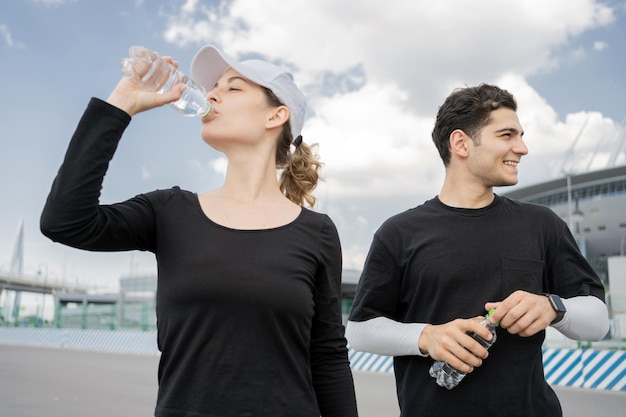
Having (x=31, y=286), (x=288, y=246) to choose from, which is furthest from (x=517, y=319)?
(x=31, y=286)

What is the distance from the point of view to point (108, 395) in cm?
1032

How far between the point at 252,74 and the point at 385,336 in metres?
1.22

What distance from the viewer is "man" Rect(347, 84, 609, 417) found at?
269cm

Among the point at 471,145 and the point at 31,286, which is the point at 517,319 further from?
the point at 31,286

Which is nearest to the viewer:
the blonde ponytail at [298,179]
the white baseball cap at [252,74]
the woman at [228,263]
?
the woman at [228,263]

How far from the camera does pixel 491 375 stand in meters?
2.74

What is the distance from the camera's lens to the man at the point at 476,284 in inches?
106

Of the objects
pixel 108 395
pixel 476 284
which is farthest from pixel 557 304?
pixel 108 395

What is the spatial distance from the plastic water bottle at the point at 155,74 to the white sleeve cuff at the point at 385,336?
3.91ft

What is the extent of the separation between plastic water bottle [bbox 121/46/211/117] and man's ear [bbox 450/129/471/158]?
1.26m

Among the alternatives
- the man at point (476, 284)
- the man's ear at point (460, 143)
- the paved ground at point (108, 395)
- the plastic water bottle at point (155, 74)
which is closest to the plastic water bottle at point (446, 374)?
the man at point (476, 284)

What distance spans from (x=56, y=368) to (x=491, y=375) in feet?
48.2

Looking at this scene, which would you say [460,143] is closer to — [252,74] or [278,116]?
[278,116]

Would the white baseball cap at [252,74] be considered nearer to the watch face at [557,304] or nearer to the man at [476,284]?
the man at [476,284]
